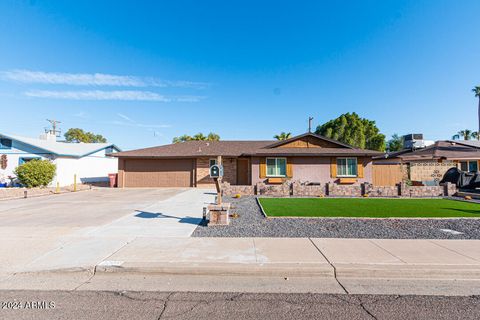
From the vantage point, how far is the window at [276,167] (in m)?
17.3

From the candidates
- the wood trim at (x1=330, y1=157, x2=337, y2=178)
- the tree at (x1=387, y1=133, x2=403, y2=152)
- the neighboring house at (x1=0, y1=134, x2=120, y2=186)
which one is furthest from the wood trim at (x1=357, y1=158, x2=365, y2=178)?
the tree at (x1=387, y1=133, x2=403, y2=152)

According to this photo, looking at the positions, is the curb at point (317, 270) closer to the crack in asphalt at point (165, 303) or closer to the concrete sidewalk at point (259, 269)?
the concrete sidewalk at point (259, 269)

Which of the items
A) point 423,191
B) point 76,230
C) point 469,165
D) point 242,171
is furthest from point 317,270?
point 469,165

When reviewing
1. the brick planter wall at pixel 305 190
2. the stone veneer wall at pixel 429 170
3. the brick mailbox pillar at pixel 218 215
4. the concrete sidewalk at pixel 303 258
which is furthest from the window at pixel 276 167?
the stone veneer wall at pixel 429 170

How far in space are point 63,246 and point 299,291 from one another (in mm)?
5473

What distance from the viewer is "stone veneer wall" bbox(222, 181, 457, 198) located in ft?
48.2

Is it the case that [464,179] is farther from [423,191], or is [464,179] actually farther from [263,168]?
[263,168]

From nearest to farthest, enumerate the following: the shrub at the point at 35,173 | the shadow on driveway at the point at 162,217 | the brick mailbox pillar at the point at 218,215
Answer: the brick mailbox pillar at the point at 218,215, the shadow on driveway at the point at 162,217, the shrub at the point at 35,173

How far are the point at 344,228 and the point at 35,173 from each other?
22.6 m

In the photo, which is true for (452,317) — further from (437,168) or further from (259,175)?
(437,168)

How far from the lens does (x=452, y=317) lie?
10.3 ft

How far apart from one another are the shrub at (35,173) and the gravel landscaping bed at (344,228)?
1867cm

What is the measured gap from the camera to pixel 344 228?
7168mm

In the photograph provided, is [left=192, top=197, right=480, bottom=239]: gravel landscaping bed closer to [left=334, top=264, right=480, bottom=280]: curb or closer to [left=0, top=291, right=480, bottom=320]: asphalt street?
[left=334, top=264, right=480, bottom=280]: curb
